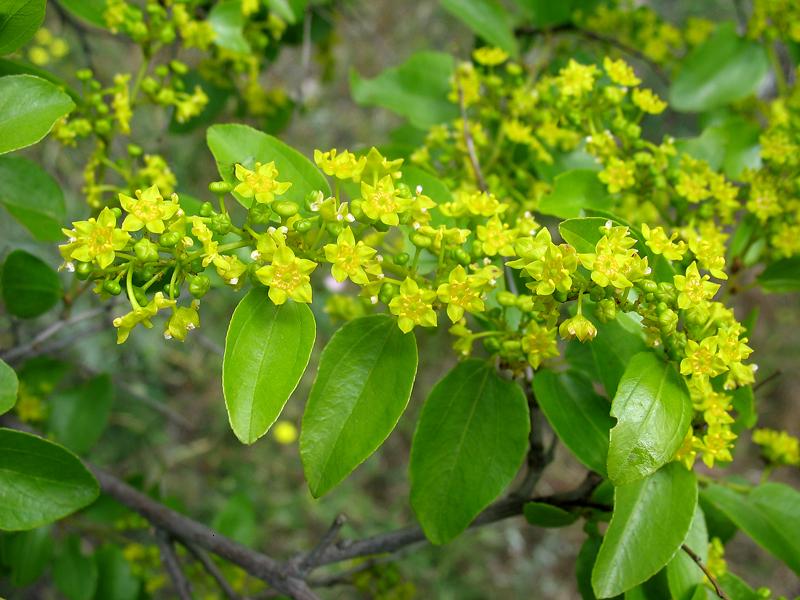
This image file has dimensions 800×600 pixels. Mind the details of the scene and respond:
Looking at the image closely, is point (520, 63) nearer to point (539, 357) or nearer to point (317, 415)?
point (539, 357)

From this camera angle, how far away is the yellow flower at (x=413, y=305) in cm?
118

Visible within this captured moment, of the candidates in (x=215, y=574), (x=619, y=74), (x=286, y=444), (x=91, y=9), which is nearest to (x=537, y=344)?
(x=619, y=74)

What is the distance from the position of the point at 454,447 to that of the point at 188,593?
87 centimetres

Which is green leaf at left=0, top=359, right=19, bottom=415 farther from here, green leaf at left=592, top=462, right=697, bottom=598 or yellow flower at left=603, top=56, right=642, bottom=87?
yellow flower at left=603, top=56, right=642, bottom=87

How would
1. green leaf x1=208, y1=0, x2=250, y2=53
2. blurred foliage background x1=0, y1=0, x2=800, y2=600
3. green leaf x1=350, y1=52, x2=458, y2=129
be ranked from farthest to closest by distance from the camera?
blurred foliage background x1=0, y1=0, x2=800, y2=600 < green leaf x1=350, y1=52, x2=458, y2=129 < green leaf x1=208, y1=0, x2=250, y2=53

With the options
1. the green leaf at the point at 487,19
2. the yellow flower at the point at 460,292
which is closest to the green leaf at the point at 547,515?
the yellow flower at the point at 460,292

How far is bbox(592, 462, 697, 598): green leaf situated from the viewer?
3.92 ft

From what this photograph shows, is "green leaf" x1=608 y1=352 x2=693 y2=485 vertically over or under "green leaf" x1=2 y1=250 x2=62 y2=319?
over

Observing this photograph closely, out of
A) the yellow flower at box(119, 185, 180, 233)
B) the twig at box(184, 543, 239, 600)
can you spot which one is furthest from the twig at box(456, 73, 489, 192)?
the twig at box(184, 543, 239, 600)

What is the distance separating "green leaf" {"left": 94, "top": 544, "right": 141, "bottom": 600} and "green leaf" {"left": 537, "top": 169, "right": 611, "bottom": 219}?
1.79 meters

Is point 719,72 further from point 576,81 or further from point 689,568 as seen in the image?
point 689,568

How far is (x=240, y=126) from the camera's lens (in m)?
1.30

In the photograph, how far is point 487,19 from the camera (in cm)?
221

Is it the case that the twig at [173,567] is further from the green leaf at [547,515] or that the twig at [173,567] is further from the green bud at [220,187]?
the green bud at [220,187]
